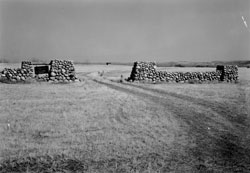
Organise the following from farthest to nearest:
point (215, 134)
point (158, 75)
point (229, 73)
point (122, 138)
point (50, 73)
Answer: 1. point (229, 73)
2. point (158, 75)
3. point (50, 73)
4. point (215, 134)
5. point (122, 138)

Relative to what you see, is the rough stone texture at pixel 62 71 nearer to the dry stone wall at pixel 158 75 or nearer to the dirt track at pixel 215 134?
the dry stone wall at pixel 158 75

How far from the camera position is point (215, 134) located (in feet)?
22.7

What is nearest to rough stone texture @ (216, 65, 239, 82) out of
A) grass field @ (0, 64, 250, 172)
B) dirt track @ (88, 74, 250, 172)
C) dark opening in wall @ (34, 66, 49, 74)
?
dirt track @ (88, 74, 250, 172)

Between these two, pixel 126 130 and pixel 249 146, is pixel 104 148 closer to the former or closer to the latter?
pixel 126 130

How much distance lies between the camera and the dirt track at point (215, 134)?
16.8 ft

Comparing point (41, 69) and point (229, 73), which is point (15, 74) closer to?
point (41, 69)

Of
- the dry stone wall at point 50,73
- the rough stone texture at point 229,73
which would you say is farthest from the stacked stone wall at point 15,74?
the rough stone texture at point 229,73

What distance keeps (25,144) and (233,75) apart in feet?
78.5

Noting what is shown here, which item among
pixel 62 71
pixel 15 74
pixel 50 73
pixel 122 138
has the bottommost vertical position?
pixel 122 138

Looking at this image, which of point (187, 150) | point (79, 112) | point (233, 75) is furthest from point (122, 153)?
point (233, 75)

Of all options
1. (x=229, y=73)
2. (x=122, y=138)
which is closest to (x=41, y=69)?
(x=229, y=73)

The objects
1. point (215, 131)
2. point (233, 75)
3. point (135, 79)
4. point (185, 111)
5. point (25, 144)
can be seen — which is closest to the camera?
point (25, 144)

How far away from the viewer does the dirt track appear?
5.11 meters

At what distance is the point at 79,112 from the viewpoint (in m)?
9.19
